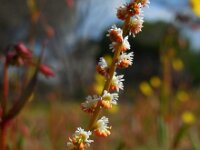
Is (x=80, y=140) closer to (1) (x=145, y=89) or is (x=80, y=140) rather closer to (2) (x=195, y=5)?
(2) (x=195, y=5)

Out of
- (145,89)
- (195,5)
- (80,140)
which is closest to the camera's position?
(80,140)

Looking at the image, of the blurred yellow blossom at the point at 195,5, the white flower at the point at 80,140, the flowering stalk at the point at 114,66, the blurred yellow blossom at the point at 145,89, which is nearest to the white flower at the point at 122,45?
the flowering stalk at the point at 114,66

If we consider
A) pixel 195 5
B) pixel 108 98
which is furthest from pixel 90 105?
pixel 195 5

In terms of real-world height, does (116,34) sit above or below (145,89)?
below

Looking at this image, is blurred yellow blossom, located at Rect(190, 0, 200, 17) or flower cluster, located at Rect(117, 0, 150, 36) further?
blurred yellow blossom, located at Rect(190, 0, 200, 17)

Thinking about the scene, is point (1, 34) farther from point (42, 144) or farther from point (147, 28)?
point (42, 144)

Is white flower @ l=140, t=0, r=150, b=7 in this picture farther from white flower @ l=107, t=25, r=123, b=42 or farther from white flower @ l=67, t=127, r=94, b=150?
white flower @ l=67, t=127, r=94, b=150

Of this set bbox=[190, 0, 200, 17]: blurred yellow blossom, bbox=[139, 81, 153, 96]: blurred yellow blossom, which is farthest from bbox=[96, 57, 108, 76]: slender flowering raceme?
bbox=[139, 81, 153, 96]: blurred yellow blossom

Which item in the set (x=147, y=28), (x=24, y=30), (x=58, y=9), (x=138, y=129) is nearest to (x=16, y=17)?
(x=24, y=30)

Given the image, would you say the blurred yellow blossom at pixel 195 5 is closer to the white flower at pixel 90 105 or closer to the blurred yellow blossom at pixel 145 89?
the white flower at pixel 90 105

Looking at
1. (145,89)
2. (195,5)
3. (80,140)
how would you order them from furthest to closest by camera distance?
(145,89) → (195,5) → (80,140)
